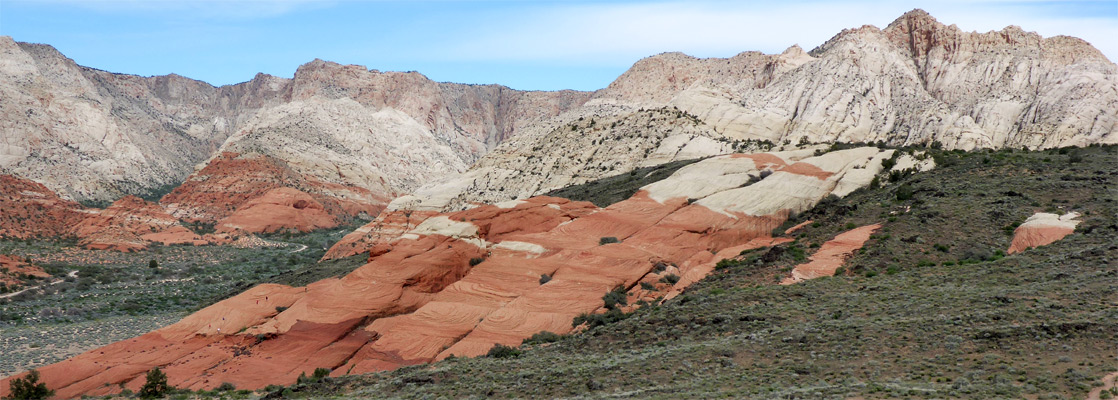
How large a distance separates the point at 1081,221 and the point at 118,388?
50766 mm

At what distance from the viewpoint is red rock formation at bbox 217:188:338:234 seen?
137 meters

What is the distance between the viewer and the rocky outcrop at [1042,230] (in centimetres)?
4100

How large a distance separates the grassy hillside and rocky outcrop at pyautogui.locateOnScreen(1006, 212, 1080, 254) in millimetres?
660

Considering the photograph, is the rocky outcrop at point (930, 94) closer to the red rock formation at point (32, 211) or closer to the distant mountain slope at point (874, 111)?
the distant mountain slope at point (874, 111)

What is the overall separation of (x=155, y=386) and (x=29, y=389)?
6.56 metres

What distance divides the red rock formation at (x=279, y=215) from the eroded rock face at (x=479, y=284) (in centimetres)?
8480

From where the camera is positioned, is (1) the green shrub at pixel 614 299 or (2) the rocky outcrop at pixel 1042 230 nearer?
(2) the rocky outcrop at pixel 1042 230

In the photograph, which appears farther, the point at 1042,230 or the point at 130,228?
the point at 130,228

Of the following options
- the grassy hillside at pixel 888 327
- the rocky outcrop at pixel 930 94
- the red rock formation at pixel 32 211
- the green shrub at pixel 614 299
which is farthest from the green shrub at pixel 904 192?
the red rock formation at pixel 32 211

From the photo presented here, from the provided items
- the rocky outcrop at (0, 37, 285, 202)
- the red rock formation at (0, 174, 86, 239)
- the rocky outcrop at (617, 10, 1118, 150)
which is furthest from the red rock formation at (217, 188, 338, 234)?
the rocky outcrop at (617, 10, 1118, 150)

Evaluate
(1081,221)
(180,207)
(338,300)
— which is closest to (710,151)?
(1081,221)

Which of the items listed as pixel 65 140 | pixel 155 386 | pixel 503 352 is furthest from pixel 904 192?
pixel 65 140

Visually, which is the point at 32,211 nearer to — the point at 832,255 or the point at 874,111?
the point at 832,255

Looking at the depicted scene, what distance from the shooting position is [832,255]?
147ft
